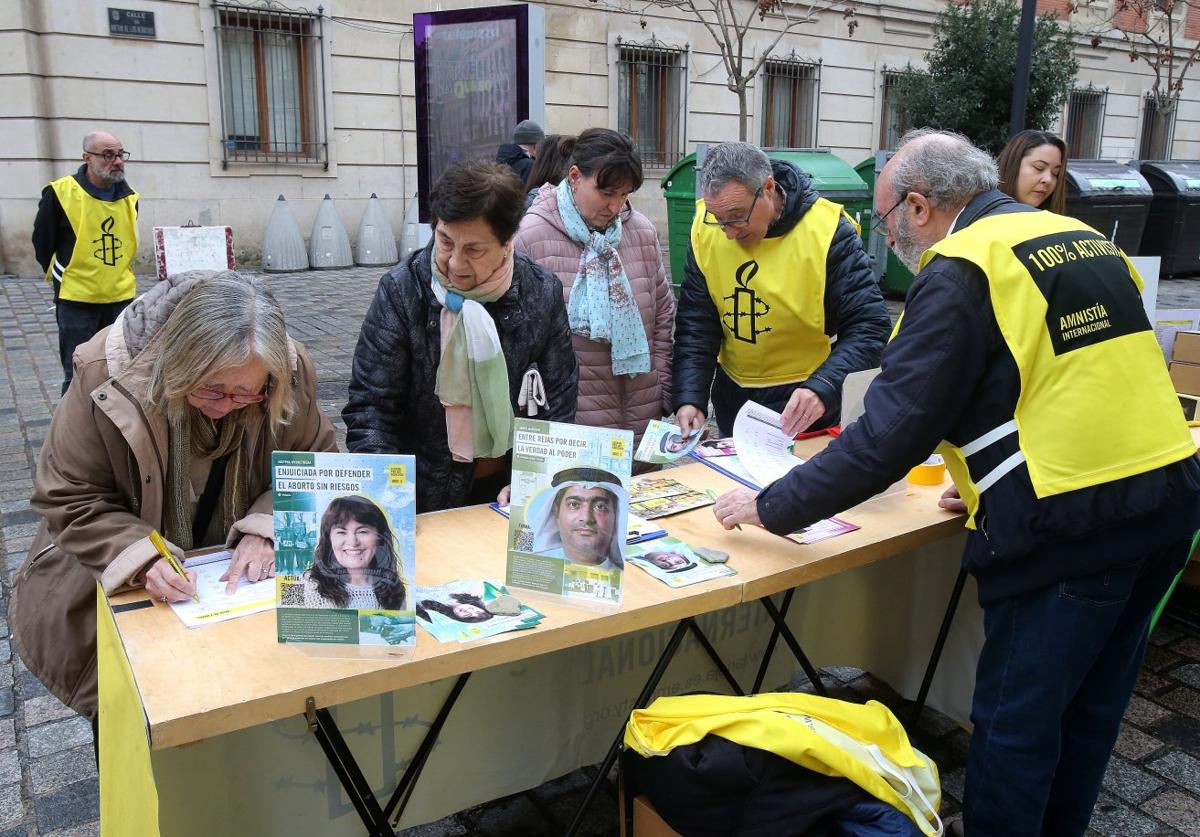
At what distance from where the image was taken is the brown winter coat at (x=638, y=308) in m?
3.25

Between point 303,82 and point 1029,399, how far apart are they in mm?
12498

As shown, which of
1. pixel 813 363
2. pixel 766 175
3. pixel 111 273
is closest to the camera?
pixel 766 175

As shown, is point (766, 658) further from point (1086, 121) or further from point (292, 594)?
point (1086, 121)

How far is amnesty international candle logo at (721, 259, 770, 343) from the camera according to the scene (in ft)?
10.6

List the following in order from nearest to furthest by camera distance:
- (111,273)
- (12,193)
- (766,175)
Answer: (766,175), (111,273), (12,193)

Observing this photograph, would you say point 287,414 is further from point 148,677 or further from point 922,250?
point 922,250

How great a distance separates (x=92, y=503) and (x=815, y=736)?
1.47 metres

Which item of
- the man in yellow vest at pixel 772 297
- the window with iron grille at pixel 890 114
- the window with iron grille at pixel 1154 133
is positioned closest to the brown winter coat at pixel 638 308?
the man in yellow vest at pixel 772 297

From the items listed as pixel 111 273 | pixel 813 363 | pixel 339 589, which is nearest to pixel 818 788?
pixel 339 589

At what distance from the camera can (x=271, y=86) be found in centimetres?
1270

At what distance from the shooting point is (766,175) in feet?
10.0

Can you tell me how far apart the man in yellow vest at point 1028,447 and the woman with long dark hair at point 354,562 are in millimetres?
938

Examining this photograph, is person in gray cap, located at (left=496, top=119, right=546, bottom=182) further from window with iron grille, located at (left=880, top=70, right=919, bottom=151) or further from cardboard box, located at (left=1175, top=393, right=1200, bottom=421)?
window with iron grille, located at (left=880, top=70, right=919, bottom=151)

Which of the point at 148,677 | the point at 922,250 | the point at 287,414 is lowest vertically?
the point at 148,677
